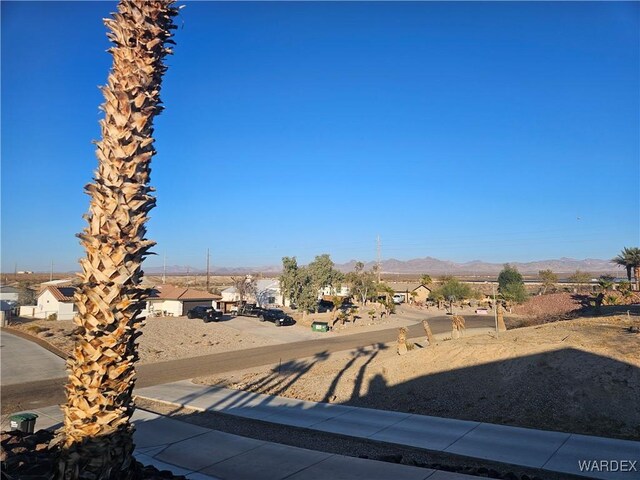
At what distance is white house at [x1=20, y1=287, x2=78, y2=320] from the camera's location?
3917 centimetres

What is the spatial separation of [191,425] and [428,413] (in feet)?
21.2

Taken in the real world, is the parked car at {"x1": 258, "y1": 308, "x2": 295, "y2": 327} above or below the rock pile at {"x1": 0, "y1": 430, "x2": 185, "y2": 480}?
below

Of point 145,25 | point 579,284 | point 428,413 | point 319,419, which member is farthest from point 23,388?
point 579,284

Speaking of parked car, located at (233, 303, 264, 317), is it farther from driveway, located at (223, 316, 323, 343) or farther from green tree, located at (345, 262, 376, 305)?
green tree, located at (345, 262, 376, 305)

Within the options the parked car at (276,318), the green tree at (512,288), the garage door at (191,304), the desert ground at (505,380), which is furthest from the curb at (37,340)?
the green tree at (512,288)

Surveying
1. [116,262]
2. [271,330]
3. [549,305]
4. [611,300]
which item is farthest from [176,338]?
[549,305]

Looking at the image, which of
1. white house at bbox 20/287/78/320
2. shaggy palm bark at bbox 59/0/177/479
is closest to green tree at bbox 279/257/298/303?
white house at bbox 20/287/78/320

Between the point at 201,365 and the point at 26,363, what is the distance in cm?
851

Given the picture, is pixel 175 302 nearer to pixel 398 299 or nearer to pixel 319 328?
pixel 319 328

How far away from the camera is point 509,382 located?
44.1ft

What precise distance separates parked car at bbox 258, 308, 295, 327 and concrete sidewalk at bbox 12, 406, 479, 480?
31027 millimetres

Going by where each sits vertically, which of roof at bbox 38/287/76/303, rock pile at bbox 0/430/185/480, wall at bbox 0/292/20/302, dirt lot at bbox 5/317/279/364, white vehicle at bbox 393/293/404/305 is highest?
roof at bbox 38/287/76/303

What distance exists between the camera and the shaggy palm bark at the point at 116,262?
16.7 ft

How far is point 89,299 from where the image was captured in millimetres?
5172
